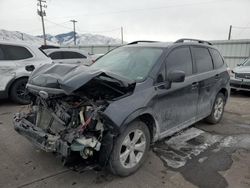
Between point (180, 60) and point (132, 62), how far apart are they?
844mm

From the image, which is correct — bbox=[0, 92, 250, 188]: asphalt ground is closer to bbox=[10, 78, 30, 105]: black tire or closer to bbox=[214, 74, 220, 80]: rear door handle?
bbox=[214, 74, 220, 80]: rear door handle

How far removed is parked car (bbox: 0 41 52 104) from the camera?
647 centimetres

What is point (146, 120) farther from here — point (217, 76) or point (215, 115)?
point (215, 115)

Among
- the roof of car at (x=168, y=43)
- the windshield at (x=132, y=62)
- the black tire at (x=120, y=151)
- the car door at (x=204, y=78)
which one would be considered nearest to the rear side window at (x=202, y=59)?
the car door at (x=204, y=78)

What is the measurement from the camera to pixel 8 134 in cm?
457

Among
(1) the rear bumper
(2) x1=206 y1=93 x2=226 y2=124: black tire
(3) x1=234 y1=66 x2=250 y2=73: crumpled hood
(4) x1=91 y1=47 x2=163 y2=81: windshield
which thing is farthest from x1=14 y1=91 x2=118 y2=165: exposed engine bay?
(3) x1=234 y1=66 x2=250 y2=73: crumpled hood

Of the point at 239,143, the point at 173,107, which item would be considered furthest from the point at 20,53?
the point at 239,143

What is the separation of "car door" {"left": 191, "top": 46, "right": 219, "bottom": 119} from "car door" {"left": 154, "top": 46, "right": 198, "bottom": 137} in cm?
21

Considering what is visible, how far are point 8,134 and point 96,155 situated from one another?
246cm

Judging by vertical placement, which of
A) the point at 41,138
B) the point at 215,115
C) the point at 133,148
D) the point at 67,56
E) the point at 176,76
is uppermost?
the point at 176,76

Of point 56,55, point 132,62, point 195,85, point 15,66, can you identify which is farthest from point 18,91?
point 195,85

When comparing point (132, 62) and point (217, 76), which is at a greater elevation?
point (132, 62)

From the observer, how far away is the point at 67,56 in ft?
33.6

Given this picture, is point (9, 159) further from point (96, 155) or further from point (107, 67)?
point (107, 67)
